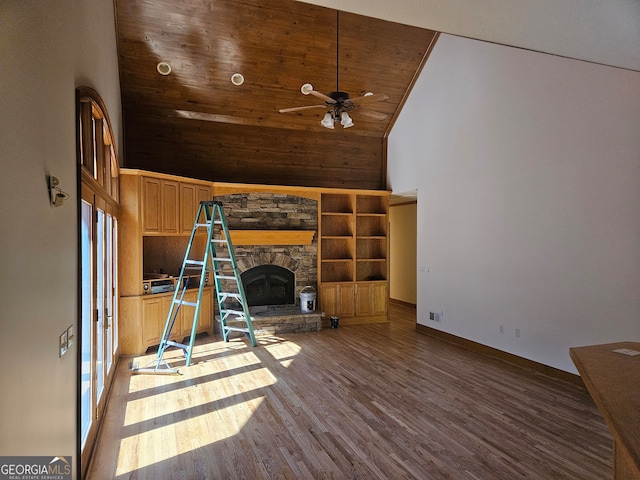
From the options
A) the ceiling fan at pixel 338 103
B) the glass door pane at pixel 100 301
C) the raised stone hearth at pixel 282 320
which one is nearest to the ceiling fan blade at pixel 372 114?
the ceiling fan at pixel 338 103

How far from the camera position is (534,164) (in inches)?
200

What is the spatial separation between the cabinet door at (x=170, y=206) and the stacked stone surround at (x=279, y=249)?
36.6 inches

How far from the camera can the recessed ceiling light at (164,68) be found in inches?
239

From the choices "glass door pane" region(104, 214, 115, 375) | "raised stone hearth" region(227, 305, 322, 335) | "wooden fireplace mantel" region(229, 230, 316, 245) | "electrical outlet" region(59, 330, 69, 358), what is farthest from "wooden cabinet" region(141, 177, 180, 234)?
"electrical outlet" region(59, 330, 69, 358)

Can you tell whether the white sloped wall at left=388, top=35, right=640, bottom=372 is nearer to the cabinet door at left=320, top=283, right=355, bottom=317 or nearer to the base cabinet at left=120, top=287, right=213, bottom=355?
the cabinet door at left=320, top=283, right=355, bottom=317

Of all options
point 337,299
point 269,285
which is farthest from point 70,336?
point 337,299

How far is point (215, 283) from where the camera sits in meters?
6.36

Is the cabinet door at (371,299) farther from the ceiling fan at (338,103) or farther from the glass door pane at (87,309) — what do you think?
the glass door pane at (87,309)

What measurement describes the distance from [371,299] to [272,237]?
2.42m

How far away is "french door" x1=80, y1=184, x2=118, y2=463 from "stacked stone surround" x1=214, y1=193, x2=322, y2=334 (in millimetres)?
3043

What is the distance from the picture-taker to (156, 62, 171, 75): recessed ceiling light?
6059mm

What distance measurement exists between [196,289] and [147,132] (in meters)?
2.77

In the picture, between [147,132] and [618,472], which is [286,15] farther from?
[618,472]

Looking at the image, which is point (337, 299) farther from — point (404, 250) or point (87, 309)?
point (87, 309)
